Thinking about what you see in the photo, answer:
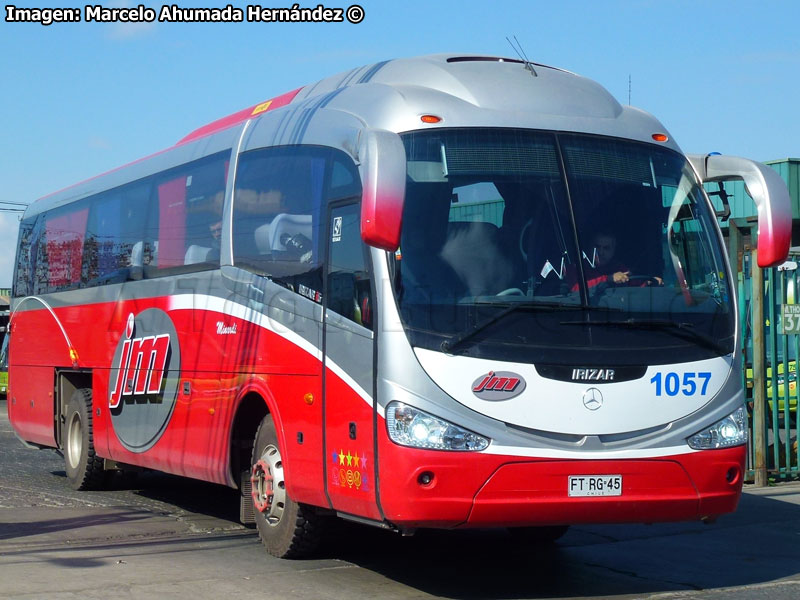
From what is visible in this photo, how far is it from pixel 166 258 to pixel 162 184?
35.5 inches

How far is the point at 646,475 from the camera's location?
7344mm

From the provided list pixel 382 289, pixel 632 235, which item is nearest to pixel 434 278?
pixel 382 289

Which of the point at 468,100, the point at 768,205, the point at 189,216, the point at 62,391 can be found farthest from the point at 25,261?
the point at 768,205

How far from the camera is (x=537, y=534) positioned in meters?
9.74

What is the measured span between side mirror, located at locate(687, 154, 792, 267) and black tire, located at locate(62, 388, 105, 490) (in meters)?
7.78

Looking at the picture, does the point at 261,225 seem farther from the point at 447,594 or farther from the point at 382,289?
the point at 447,594

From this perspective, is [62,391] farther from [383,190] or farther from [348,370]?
[383,190]

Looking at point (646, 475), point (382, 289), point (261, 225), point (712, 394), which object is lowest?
point (646, 475)

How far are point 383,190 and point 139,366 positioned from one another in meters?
5.63

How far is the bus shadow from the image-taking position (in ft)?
26.3

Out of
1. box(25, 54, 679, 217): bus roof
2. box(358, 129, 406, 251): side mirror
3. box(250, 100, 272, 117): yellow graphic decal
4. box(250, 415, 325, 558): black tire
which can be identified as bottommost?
box(250, 415, 325, 558): black tire

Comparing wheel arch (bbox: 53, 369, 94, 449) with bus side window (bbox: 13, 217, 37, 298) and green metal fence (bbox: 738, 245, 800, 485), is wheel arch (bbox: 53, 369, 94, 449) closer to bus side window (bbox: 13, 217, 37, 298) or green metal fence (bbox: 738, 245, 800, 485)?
bus side window (bbox: 13, 217, 37, 298)

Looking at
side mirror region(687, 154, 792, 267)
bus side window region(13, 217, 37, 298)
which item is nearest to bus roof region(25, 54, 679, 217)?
side mirror region(687, 154, 792, 267)

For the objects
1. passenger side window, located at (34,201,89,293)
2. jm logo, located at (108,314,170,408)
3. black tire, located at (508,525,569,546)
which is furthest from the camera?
passenger side window, located at (34,201,89,293)
